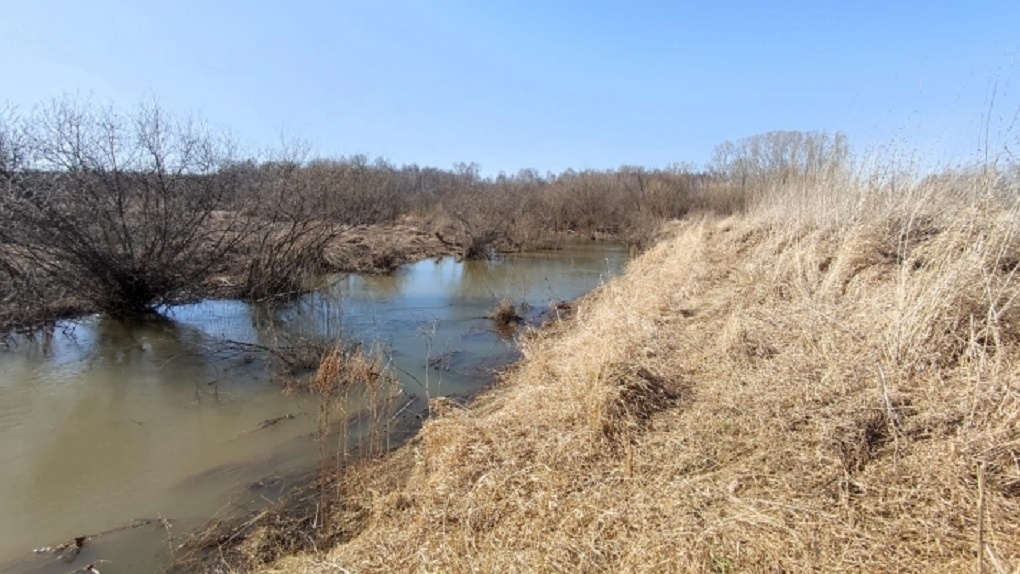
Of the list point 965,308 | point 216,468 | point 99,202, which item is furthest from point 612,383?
point 99,202

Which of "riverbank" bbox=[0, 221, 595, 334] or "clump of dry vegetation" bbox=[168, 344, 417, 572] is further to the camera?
"riverbank" bbox=[0, 221, 595, 334]

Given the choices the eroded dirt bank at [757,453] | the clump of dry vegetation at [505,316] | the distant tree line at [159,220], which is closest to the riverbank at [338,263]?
the distant tree line at [159,220]

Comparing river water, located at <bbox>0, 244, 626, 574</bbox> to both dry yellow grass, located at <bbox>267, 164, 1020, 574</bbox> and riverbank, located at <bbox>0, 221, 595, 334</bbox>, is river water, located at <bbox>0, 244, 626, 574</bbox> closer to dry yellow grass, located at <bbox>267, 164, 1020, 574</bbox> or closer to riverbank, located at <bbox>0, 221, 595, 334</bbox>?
riverbank, located at <bbox>0, 221, 595, 334</bbox>

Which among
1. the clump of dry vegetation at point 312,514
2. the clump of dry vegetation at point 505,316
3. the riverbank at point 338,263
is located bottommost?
the clump of dry vegetation at point 312,514

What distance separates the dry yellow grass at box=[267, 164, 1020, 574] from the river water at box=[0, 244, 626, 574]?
1.30 metres

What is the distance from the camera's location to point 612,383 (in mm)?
3834

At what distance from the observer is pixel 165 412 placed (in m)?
5.47

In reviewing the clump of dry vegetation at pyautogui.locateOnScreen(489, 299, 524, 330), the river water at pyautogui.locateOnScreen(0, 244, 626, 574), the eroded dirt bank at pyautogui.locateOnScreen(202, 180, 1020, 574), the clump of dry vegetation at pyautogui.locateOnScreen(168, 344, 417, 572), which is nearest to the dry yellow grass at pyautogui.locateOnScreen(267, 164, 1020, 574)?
the eroded dirt bank at pyautogui.locateOnScreen(202, 180, 1020, 574)

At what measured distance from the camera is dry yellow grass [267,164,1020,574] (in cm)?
224

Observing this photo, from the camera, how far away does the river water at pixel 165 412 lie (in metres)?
3.66

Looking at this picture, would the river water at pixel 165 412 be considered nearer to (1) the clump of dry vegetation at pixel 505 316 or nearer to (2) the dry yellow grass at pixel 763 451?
(1) the clump of dry vegetation at pixel 505 316

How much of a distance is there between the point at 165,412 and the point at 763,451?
5938 mm

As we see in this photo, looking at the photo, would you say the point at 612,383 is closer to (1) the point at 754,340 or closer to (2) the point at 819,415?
(2) the point at 819,415

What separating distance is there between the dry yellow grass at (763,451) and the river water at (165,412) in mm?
1302
